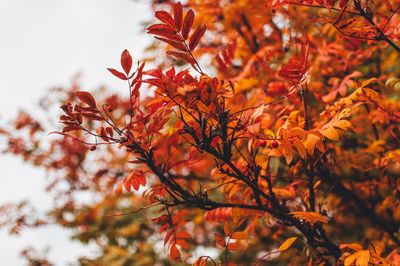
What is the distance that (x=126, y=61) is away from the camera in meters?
1.24

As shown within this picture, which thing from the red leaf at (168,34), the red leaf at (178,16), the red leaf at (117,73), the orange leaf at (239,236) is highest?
the red leaf at (178,16)

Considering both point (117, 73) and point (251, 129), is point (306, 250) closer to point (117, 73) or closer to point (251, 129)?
point (251, 129)

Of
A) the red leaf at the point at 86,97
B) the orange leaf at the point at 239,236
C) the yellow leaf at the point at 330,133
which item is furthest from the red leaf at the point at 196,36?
the orange leaf at the point at 239,236

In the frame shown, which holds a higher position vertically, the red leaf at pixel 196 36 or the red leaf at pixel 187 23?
the red leaf at pixel 187 23

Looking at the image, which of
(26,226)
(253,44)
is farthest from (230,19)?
(26,226)

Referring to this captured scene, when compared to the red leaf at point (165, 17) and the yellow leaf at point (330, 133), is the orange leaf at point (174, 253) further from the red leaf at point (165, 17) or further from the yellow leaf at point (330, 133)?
the red leaf at point (165, 17)

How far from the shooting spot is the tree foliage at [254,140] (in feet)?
4.10

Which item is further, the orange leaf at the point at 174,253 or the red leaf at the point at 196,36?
the orange leaf at the point at 174,253

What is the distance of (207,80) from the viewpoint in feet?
3.65

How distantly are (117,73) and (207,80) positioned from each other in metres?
0.32

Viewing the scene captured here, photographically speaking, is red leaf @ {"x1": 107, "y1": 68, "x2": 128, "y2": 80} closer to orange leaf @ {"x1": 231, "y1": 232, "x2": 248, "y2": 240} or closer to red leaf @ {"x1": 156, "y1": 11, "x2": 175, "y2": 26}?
red leaf @ {"x1": 156, "y1": 11, "x2": 175, "y2": 26}

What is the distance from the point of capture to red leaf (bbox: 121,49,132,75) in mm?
1231

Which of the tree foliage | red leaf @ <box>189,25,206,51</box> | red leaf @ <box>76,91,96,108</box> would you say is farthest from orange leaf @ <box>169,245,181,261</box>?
red leaf @ <box>189,25,206,51</box>

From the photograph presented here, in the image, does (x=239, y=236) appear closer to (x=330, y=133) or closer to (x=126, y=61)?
(x=330, y=133)
